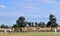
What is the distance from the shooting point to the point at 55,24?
14488 centimetres

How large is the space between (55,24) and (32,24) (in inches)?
1224

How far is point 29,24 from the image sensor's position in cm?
17350

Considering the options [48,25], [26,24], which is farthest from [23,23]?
[48,25]

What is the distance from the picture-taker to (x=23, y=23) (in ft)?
550

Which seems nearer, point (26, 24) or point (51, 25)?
point (51, 25)

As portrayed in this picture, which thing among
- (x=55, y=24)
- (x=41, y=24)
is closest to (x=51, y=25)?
(x=55, y=24)

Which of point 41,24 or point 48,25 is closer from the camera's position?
point 48,25

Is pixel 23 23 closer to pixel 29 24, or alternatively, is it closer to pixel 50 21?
pixel 29 24

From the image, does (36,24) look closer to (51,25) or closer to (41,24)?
(41,24)

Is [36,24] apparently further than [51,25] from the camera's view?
Yes

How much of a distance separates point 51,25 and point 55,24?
245 centimetres

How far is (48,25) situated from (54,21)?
4760mm

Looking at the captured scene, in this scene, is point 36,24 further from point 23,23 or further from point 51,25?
point 51,25

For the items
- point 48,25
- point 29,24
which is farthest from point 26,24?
point 48,25
